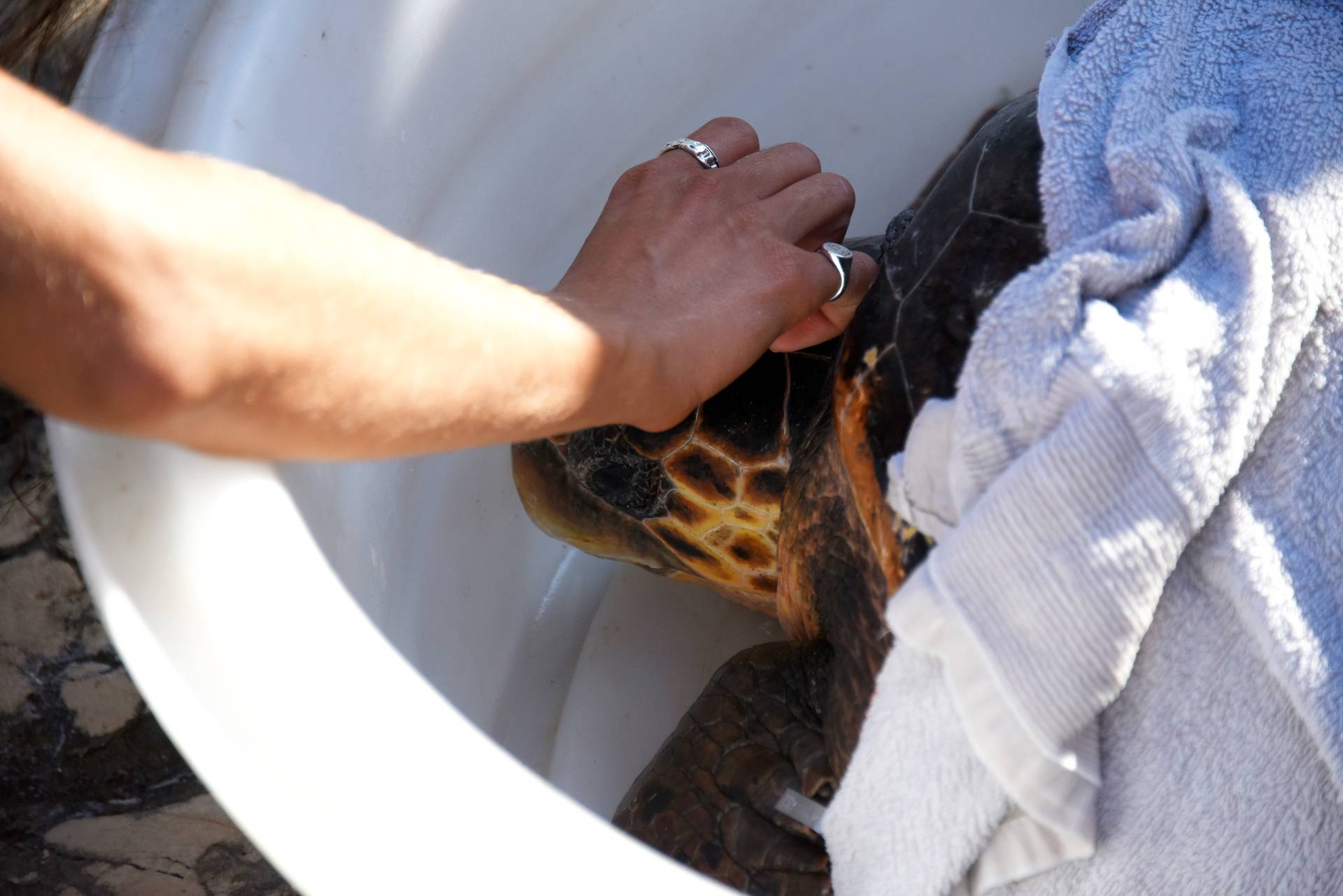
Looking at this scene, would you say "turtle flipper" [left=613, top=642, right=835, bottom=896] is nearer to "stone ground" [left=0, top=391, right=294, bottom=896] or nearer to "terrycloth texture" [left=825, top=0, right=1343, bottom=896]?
"terrycloth texture" [left=825, top=0, right=1343, bottom=896]

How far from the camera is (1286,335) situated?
570mm

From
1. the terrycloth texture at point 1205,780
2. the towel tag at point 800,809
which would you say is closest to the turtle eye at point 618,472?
the towel tag at point 800,809

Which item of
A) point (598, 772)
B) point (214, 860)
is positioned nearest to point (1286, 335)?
point (598, 772)

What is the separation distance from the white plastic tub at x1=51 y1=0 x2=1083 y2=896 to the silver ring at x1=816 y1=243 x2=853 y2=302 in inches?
16.1

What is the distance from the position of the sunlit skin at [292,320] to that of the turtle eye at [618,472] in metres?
0.19

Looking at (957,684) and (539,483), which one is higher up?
(957,684)

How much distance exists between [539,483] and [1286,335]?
672mm

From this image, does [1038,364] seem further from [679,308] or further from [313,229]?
[313,229]

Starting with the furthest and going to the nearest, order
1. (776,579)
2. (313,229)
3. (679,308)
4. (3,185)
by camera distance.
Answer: (776,579), (679,308), (313,229), (3,185)

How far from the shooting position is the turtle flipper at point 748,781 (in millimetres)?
822

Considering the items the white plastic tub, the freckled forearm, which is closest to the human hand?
the freckled forearm

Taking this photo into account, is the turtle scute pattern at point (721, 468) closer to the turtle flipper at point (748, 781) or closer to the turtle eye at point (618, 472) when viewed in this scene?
the turtle eye at point (618, 472)

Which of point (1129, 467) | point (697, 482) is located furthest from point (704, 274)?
point (1129, 467)

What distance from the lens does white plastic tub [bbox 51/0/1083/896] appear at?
0.51 m
